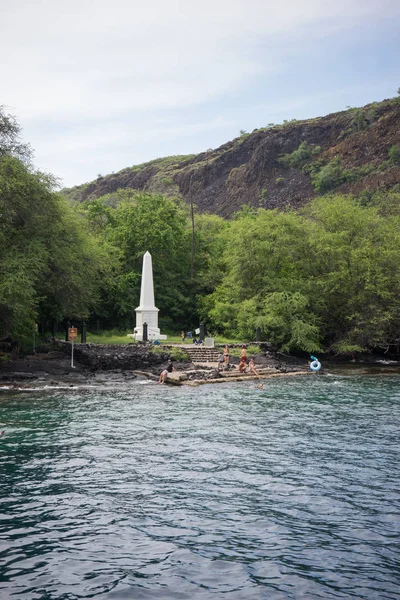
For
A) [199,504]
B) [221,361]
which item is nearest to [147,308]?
[221,361]

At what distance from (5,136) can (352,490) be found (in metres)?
31.7

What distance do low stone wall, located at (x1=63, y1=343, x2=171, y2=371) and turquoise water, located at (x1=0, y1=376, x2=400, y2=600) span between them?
1624 cm

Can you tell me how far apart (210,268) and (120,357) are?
2344cm

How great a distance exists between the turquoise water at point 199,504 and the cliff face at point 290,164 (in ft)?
348

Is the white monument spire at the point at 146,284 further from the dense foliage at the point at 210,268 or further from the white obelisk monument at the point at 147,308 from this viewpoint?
the dense foliage at the point at 210,268

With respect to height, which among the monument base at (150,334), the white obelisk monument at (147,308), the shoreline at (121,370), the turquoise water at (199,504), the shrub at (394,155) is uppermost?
the shrub at (394,155)

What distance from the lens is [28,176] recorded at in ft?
120

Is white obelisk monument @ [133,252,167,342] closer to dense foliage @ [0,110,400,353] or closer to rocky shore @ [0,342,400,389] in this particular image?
dense foliage @ [0,110,400,353]

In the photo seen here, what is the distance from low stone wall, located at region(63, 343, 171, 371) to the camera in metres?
41.3

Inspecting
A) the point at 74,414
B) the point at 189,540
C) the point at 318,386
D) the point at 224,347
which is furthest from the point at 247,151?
the point at 189,540

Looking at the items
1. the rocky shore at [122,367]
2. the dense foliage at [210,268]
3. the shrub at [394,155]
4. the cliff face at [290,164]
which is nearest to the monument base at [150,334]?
the dense foliage at [210,268]

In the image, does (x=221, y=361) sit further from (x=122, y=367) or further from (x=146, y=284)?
(x=146, y=284)

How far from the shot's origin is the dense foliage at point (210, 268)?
37.6 meters

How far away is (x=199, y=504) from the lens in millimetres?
13109
